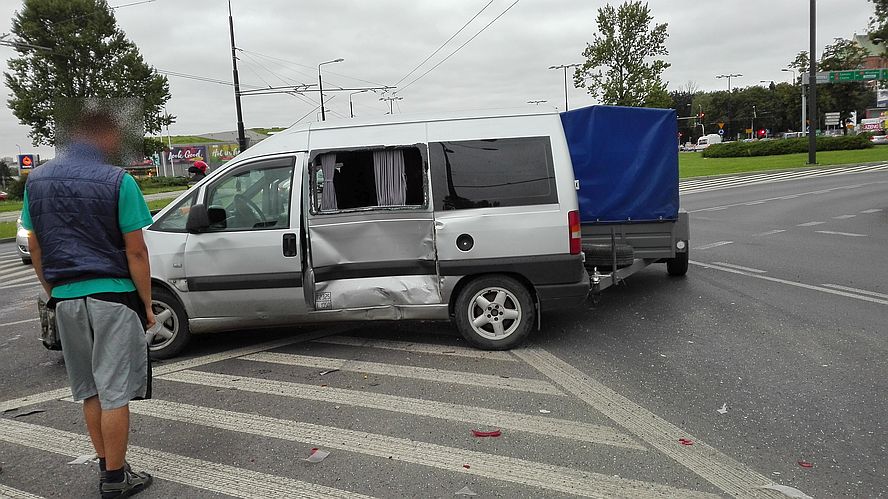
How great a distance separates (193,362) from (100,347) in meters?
2.65

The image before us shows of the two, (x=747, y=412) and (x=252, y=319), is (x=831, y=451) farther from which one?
(x=252, y=319)

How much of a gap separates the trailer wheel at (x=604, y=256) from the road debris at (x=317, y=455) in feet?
13.1

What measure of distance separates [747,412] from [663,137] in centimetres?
442

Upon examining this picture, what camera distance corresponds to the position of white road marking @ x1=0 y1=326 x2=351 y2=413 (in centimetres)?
508

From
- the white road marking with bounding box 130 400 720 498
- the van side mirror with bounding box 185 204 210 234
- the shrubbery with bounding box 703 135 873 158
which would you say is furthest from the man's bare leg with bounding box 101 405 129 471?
the shrubbery with bounding box 703 135 873 158

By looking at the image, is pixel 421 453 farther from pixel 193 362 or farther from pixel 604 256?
pixel 604 256

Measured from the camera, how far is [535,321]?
614cm

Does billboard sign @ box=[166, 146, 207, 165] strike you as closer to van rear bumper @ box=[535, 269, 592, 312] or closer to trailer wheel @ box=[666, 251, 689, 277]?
trailer wheel @ box=[666, 251, 689, 277]

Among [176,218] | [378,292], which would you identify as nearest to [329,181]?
[378,292]

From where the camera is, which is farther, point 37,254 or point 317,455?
point 317,455

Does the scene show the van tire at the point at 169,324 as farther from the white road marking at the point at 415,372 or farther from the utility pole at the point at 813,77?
the utility pole at the point at 813,77

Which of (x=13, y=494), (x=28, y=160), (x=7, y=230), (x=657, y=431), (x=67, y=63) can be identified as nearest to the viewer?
(x=13, y=494)

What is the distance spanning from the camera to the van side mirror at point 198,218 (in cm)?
559

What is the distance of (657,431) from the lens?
4.14m
